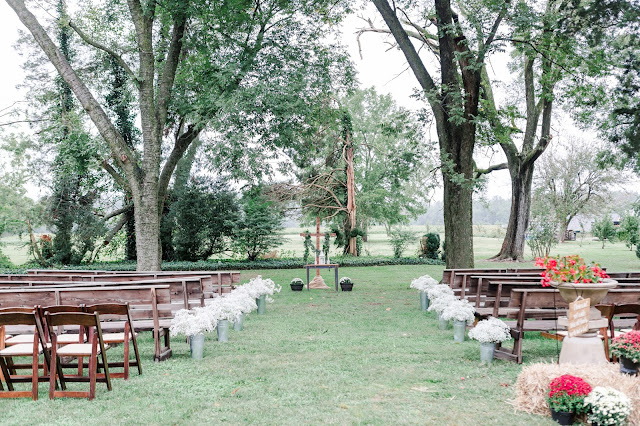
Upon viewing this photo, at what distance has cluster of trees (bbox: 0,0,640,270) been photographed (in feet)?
40.9

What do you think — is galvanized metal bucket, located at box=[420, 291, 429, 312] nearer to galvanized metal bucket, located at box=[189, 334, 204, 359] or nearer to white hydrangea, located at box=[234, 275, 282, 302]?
white hydrangea, located at box=[234, 275, 282, 302]

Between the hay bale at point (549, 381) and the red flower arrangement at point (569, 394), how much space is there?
0.18 meters

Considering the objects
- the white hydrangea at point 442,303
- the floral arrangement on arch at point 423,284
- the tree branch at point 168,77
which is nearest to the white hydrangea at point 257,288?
the floral arrangement on arch at point 423,284

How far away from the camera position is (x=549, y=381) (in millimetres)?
4434

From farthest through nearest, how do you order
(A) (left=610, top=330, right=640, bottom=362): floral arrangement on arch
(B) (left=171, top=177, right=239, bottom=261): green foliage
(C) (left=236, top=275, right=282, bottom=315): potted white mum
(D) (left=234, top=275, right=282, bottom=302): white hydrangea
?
(B) (left=171, top=177, right=239, bottom=261): green foliage
(C) (left=236, top=275, right=282, bottom=315): potted white mum
(D) (left=234, top=275, right=282, bottom=302): white hydrangea
(A) (left=610, top=330, right=640, bottom=362): floral arrangement on arch

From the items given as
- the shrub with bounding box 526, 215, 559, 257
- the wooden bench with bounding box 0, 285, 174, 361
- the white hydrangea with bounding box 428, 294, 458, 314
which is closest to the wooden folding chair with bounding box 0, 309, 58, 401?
the wooden bench with bounding box 0, 285, 174, 361

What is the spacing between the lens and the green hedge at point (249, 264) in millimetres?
20828

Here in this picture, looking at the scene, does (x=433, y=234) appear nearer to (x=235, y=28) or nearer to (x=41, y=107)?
(x=235, y=28)

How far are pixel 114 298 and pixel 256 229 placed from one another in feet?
53.7

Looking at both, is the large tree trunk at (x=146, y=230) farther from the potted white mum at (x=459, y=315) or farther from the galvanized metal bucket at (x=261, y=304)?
the potted white mum at (x=459, y=315)

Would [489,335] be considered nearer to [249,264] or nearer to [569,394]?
[569,394]

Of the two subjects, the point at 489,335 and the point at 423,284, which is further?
the point at 423,284

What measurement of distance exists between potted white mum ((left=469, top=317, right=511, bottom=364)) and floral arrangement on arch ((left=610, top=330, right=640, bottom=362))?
1359 millimetres

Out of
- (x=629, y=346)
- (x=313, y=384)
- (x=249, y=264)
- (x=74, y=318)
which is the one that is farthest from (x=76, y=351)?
(x=249, y=264)
